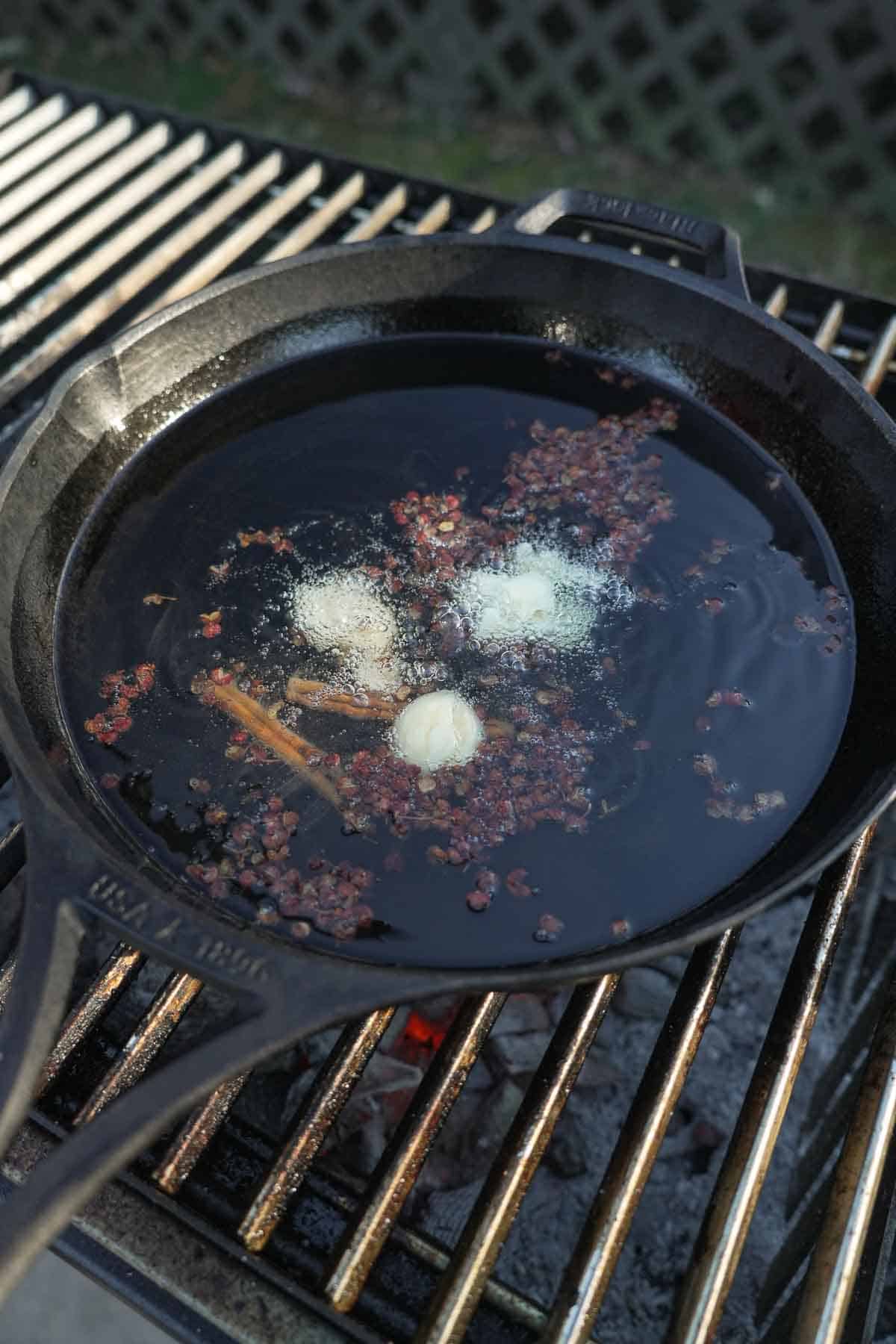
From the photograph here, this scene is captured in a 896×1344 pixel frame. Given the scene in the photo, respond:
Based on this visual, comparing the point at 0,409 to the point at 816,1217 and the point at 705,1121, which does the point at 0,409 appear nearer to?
the point at 705,1121

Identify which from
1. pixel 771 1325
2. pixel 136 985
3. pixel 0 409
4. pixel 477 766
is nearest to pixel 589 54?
pixel 0 409

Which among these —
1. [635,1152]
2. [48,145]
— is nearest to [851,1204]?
[635,1152]

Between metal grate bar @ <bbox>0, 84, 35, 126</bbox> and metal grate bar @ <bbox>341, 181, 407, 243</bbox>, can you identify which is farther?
metal grate bar @ <bbox>0, 84, 35, 126</bbox>

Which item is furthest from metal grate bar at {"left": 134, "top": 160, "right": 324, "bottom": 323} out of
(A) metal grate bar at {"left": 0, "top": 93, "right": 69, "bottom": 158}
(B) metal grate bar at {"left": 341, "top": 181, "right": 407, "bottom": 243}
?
(A) metal grate bar at {"left": 0, "top": 93, "right": 69, "bottom": 158}

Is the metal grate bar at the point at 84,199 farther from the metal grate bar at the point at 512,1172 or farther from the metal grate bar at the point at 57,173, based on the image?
the metal grate bar at the point at 512,1172

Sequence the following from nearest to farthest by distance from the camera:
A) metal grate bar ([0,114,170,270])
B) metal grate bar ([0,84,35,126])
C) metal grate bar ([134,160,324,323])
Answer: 1. metal grate bar ([134,160,324,323])
2. metal grate bar ([0,114,170,270])
3. metal grate bar ([0,84,35,126])

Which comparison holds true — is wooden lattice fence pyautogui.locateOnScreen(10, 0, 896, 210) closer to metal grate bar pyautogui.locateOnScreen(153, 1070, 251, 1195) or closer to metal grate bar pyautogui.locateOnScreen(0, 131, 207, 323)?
metal grate bar pyautogui.locateOnScreen(0, 131, 207, 323)

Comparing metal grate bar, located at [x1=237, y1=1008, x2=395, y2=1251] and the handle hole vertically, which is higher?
the handle hole

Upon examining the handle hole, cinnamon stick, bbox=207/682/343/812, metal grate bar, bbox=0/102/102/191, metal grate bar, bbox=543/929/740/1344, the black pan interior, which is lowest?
metal grate bar, bbox=543/929/740/1344
